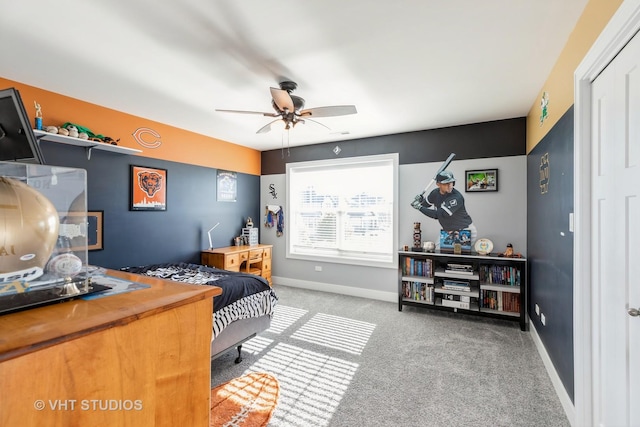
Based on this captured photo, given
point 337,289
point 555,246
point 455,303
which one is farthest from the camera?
point 337,289

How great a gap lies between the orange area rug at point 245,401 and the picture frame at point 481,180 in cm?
333

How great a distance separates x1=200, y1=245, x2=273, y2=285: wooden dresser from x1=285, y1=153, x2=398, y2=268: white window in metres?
0.51

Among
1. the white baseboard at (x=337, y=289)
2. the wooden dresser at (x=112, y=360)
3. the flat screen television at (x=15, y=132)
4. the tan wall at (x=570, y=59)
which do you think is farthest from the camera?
the white baseboard at (x=337, y=289)

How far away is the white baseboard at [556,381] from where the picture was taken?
184cm

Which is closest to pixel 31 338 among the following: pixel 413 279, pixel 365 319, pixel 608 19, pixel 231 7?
pixel 231 7

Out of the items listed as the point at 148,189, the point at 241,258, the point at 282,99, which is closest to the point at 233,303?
the point at 282,99

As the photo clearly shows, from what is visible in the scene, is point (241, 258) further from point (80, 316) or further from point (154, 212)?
point (80, 316)

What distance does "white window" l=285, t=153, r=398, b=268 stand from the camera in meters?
4.47

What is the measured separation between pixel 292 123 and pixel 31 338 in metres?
2.70

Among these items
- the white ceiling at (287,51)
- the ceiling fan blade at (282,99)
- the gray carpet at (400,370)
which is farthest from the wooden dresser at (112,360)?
the ceiling fan blade at (282,99)

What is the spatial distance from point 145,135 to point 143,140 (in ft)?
0.24

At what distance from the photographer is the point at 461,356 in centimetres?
270

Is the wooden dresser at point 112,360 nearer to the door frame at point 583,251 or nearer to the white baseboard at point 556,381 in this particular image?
the door frame at point 583,251

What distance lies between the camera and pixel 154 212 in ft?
12.4
